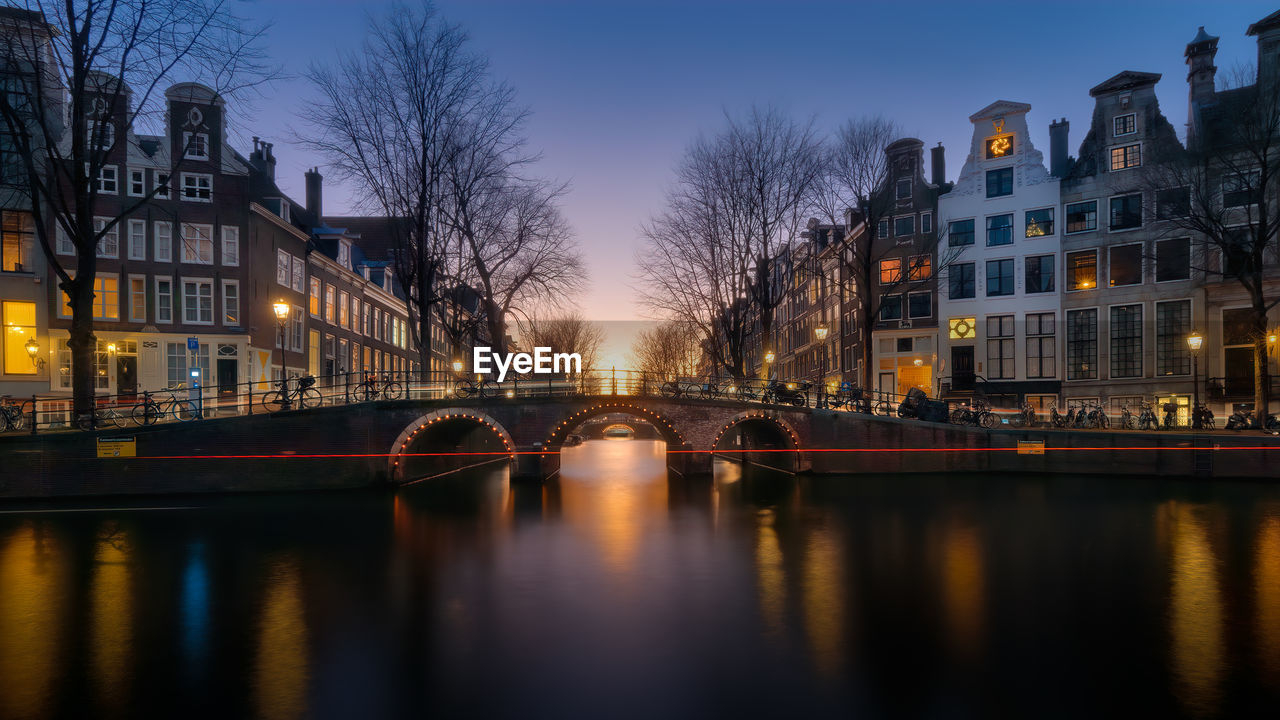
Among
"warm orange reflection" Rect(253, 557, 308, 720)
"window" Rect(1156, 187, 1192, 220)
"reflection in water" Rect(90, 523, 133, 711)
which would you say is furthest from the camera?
"window" Rect(1156, 187, 1192, 220)

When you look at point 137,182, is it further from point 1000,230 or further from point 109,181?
point 1000,230

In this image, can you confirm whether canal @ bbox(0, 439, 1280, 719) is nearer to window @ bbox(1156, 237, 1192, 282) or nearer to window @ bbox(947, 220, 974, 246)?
window @ bbox(1156, 237, 1192, 282)

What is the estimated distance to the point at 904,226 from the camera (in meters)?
52.2

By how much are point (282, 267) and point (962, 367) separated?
131 feet

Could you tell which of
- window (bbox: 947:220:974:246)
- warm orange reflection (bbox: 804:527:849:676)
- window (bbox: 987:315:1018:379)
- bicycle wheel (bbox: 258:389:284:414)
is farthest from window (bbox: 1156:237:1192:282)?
bicycle wheel (bbox: 258:389:284:414)

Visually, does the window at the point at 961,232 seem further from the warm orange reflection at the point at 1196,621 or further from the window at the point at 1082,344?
the warm orange reflection at the point at 1196,621

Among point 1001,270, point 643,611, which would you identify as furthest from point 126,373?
point 1001,270

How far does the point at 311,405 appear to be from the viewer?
31344mm

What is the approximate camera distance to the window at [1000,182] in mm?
48594

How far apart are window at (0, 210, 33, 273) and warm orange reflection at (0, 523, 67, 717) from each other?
2132cm

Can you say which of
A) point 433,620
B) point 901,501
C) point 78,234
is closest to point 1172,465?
point 901,501

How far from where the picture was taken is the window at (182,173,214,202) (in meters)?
39.4

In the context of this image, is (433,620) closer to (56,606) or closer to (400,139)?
(56,606)

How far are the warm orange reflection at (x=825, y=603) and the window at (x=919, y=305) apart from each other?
35678 millimetres
